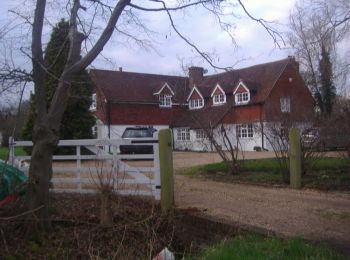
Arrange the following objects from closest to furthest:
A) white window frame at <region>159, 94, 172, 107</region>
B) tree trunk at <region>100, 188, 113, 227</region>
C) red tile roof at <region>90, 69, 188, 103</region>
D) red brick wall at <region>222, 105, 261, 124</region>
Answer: tree trunk at <region>100, 188, 113, 227</region>, red brick wall at <region>222, 105, 261, 124</region>, red tile roof at <region>90, 69, 188, 103</region>, white window frame at <region>159, 94, 172, 107</region>

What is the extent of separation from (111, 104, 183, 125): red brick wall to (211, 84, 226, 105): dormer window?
3087 millimetres

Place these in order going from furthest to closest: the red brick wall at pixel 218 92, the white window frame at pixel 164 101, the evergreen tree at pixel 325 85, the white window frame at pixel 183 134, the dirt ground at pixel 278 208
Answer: the white window frame at pixel 164 101, the evergreen tree at pixel 325 85, the white window frame at pixel 183 134, the red brick wall at pixel 218 92, the dirt ground at pixel 278 208

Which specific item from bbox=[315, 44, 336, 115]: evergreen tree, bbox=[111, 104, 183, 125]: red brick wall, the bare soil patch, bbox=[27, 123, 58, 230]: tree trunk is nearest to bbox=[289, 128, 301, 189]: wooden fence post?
the bare soil patch

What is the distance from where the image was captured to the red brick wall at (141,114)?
1756 inches

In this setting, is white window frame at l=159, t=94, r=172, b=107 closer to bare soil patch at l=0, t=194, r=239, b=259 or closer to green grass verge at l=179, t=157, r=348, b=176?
green grass verge at l=179, t=157, r=348, b=176

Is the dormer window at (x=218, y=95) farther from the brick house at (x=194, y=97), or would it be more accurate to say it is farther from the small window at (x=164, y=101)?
the small window at (x=164, y=101)

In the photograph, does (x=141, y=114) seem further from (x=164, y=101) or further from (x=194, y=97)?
(x=194, y=97)

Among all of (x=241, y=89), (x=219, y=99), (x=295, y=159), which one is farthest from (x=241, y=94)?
(x=295, y=159)

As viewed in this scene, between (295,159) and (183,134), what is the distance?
33381 millimetres

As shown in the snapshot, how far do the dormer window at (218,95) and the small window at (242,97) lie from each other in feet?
3.83

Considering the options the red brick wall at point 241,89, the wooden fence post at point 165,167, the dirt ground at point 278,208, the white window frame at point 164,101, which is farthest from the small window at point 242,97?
the wooden fence post at point 165,167

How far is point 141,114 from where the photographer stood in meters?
46.6

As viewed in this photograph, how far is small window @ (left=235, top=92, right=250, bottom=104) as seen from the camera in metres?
43.8

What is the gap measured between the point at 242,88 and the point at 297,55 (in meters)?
8.31
